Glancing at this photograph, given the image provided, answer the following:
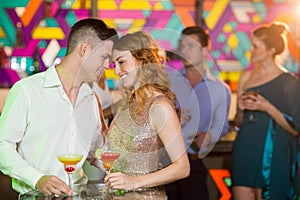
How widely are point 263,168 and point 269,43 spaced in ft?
2.62

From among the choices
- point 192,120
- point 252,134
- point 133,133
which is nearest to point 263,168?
point 252,134

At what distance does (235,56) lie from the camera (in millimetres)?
5895

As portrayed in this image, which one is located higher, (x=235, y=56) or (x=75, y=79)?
(x=75, y=79)

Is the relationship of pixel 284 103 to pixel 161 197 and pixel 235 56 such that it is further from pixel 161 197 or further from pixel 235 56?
pixel 235 56

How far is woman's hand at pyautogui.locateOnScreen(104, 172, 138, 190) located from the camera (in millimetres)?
2557

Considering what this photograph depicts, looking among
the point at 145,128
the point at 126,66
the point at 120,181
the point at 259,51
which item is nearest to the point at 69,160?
the point at 120,181

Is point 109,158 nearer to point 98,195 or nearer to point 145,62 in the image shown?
point 98,195

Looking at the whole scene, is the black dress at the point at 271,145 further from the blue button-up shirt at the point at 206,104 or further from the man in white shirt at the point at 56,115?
the man in white shirt at the point at 56,115

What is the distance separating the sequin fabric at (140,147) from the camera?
269 cm

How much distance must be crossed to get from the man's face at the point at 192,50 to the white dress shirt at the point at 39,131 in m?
1.46

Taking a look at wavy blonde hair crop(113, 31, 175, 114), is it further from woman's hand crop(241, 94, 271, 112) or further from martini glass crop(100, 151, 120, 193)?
woman's hand crop(241, 94, 271, 112)

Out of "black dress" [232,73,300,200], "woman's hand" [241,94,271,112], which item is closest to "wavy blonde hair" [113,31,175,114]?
"woman's hand" [241,94,271,112]

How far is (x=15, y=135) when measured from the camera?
2713mm

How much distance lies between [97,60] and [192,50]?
1.57 meters
